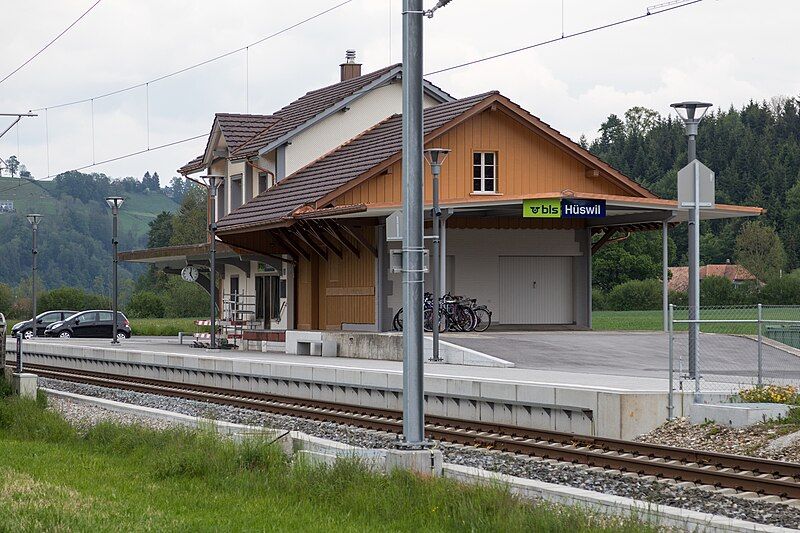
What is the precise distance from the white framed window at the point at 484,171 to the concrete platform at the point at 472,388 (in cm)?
796

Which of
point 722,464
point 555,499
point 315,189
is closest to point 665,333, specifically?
point 315,189

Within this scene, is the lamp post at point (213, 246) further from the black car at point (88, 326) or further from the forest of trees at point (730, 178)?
the forest of trees at point (730, 178)

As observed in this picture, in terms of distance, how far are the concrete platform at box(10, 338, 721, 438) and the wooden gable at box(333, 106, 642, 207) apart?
5788 mm

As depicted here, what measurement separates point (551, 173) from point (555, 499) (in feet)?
93.1

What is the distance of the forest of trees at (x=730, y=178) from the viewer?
103 meters

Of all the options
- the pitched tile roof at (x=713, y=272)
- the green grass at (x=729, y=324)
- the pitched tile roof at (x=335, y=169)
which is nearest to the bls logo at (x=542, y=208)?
the green grass at (x=729, y=324)

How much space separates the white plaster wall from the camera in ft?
120

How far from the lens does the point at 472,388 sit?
67.9 ft

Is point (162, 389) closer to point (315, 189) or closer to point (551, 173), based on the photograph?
point (315, 189)

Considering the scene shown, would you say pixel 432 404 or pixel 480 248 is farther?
pixel 480 248

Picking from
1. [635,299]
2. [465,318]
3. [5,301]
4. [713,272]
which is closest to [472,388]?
[465,318]

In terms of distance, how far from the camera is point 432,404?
72.4 ft

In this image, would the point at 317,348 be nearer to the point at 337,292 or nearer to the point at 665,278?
the point at 337,292

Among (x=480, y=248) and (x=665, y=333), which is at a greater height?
(x=480, y=248)
